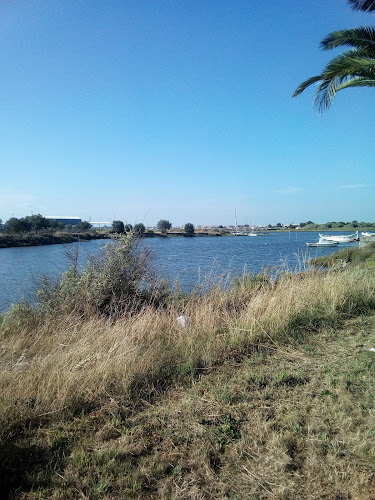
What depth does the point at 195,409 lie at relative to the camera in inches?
122

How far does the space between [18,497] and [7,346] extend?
282 cm

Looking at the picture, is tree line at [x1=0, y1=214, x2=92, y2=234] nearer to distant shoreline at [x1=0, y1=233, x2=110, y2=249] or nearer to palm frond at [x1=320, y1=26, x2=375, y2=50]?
distant shoreline at [x1=0, y1=233, x2=110, y2=249]

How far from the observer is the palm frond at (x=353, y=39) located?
341 inches

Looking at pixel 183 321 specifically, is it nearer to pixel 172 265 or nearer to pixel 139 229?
pixel 139 229

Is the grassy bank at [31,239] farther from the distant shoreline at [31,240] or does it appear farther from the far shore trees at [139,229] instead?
the far shore trees at [139,229]

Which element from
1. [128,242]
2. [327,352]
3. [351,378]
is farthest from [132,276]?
[351,378]

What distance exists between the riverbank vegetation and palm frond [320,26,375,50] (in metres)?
7.63

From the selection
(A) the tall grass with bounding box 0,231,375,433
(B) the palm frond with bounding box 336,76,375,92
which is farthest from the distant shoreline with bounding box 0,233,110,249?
(B) the palm frond with bounding box 336,76,375,92

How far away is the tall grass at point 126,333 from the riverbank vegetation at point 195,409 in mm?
22

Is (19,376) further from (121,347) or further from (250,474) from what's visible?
(250,474)

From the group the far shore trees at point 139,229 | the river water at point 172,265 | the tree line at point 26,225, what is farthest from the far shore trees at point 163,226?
the far shore trees at point 139,229

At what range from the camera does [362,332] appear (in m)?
5.27

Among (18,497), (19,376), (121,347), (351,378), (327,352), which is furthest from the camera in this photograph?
(327,352)

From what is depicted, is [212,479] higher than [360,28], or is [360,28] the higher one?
[360,28]
